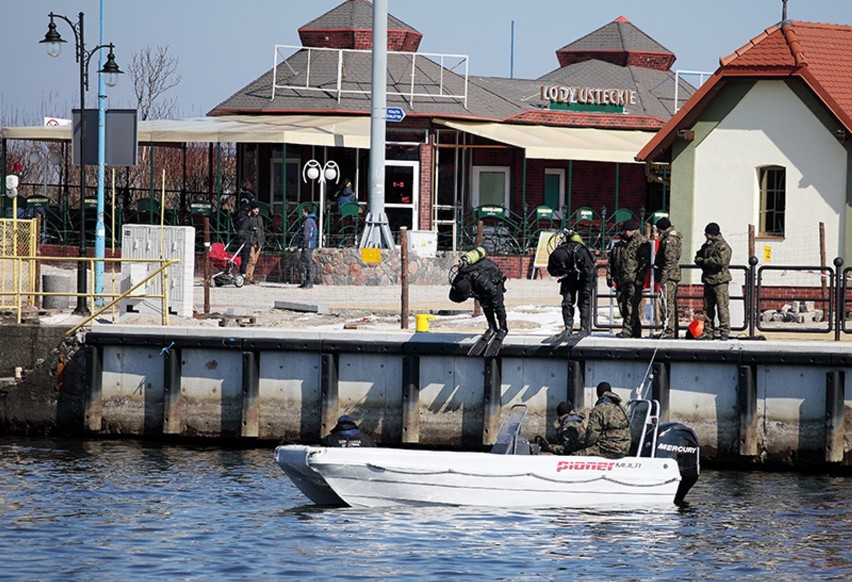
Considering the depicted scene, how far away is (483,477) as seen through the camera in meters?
18.5

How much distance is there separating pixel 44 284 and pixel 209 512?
11.6 metres

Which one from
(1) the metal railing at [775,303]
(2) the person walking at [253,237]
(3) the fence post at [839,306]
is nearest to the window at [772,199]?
(1) the metal railing at [775,303]

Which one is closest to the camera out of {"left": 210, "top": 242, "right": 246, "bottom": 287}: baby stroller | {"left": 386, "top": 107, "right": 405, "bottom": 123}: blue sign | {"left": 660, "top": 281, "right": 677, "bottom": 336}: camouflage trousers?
{"left": 660, "top": 281, "right": 677, "bottom": 336}: camouflage trousers

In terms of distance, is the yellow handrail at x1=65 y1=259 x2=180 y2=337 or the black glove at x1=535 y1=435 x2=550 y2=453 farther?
the yellow handrail at x1=65 y1=259 x2=180 y2=337

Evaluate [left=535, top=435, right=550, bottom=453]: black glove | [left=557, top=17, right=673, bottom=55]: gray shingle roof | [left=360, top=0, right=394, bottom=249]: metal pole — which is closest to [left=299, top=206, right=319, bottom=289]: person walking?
[left=360, top=0, right=394, bottom=249]: metal pole

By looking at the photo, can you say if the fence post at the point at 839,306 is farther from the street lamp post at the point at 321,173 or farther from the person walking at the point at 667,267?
the street lamp post at the point at 321,173

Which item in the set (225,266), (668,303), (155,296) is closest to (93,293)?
(155,296)

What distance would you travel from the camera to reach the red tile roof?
2836 cm

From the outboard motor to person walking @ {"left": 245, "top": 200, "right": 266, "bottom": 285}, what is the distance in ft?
54.2

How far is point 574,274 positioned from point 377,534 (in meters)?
5.95

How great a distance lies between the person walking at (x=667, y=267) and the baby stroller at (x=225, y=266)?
1251 cm

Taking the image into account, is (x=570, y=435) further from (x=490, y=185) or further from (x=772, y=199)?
(x=490, y=185)

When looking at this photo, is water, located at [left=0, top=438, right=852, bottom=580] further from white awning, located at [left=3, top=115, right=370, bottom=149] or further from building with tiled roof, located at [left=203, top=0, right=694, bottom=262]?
building with tiled roof, located at [left=203, top=0, right=694, bottom=262]

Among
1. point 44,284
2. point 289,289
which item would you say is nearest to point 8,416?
point 44,284
